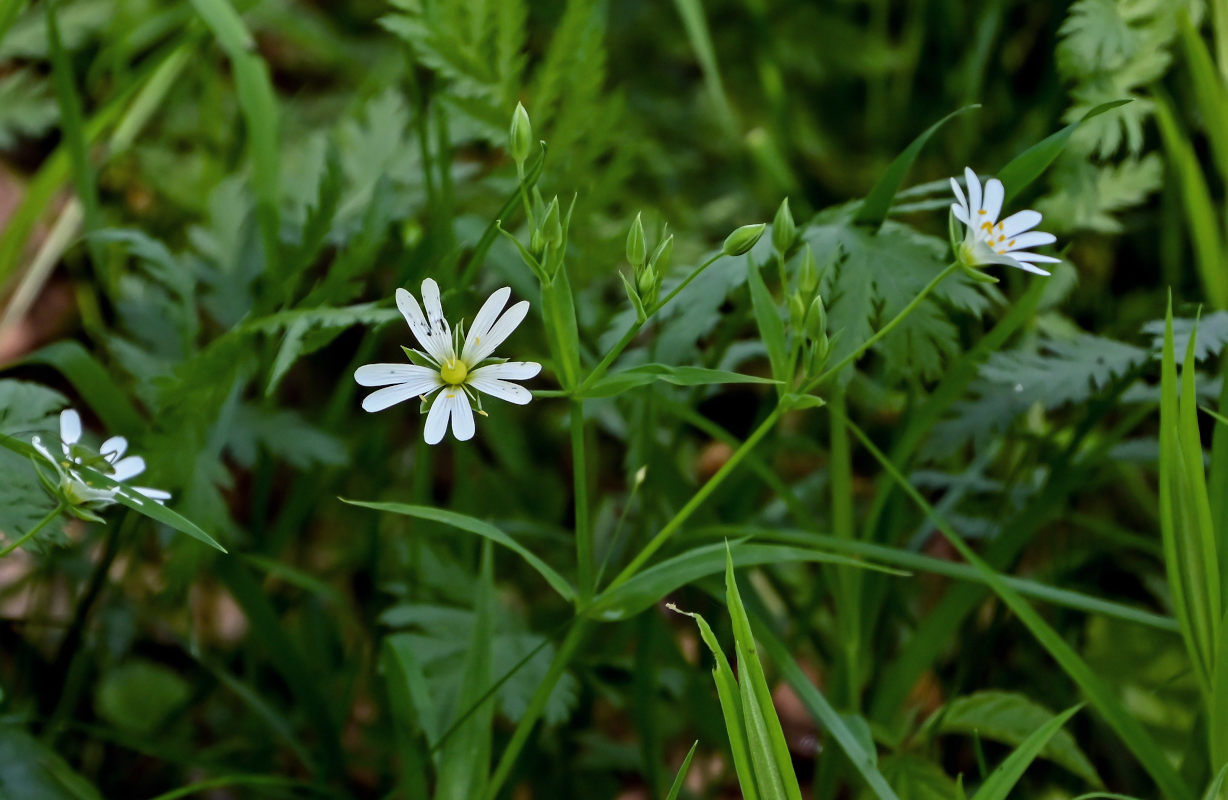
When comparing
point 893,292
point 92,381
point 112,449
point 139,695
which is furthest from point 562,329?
point 139,695

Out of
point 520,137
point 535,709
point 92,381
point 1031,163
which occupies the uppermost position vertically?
point 1031,163

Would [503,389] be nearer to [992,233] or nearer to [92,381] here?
[992,233]

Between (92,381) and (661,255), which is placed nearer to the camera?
(661,255)

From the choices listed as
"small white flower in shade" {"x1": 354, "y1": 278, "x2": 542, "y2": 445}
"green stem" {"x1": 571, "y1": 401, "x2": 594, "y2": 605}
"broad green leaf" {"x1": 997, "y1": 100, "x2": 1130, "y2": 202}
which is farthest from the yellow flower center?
"broad green leaf" {"x1": 997, "y1": 100, "x2": 1130, "y2": 202}

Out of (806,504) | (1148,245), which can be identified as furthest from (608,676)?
(1148,245)

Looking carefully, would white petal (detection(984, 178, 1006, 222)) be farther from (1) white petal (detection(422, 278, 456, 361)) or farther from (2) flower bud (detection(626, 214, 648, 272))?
(1) white petal (detection(422, 278, 456, 361))

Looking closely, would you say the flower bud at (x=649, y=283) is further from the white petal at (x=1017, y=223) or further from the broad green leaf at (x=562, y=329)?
the white petal at (x=1017, y=223)
